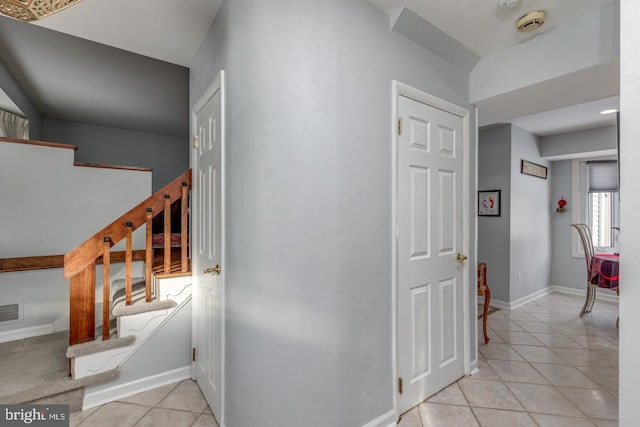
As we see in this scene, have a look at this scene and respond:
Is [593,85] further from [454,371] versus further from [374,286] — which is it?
[454,371]

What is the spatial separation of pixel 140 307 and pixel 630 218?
2.57 meters

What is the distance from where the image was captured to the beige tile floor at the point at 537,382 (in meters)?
1.81

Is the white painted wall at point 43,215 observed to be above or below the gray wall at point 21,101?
below

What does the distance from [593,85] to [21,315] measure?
16.4ft

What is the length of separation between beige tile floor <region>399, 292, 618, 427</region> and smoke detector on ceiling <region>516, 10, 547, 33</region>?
246 centimetres

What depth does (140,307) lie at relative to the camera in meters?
2.02

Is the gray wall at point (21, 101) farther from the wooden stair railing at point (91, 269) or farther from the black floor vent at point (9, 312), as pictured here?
the wooden stair railing at point (91, 269)

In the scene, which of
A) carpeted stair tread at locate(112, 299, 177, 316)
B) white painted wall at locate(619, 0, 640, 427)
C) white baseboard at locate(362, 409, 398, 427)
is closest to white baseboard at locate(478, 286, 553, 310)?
white baseboard at locate(362, 409, 398, 427)

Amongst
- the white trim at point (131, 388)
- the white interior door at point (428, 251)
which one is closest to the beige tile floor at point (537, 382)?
the white interior door at point (428, 251)

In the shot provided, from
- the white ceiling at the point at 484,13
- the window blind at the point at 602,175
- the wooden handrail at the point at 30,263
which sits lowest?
the wooden handrail at the point at 30,263

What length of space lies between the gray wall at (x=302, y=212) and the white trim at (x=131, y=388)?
862 mm

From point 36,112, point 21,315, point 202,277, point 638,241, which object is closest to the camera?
point 638,241

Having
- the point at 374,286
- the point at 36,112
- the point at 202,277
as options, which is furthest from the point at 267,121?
the point at 36,112

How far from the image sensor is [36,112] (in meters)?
4.00
